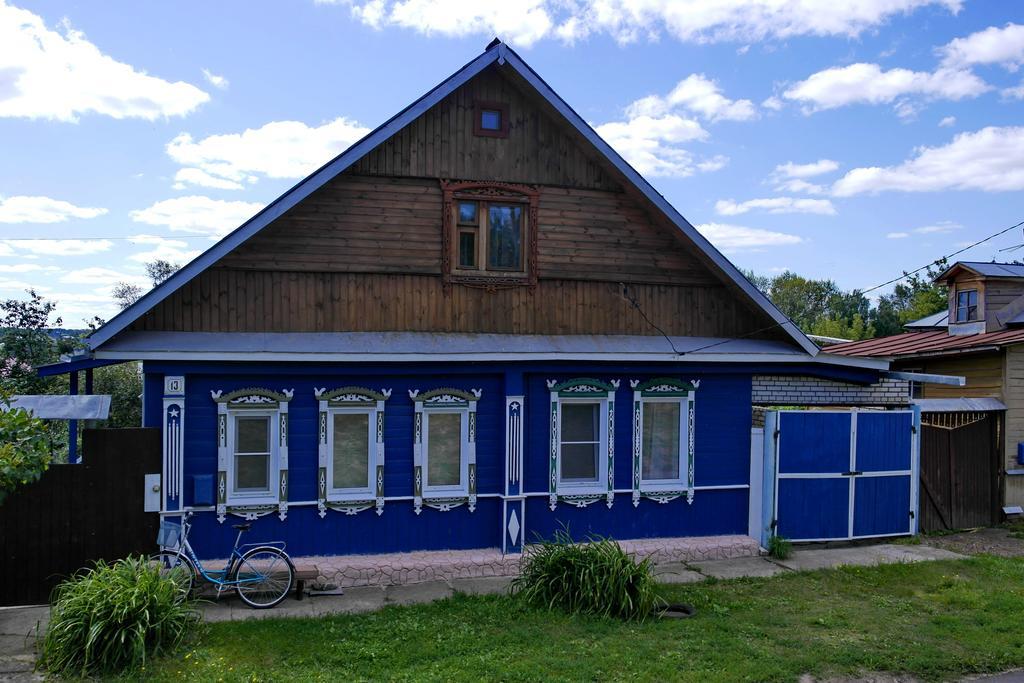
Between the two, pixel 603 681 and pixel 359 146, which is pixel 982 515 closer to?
pixel 603 681

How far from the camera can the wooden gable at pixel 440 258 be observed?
10.7 meters

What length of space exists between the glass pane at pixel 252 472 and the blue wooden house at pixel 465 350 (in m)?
0.03

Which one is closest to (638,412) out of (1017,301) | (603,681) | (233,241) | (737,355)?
(737,355)

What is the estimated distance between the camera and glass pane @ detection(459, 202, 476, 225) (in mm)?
11492

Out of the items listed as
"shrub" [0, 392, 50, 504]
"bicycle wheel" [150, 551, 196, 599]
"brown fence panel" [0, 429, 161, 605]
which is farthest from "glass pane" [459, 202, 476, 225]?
"shrub" [0, 392, 50, 504]

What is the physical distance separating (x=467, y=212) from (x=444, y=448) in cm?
337

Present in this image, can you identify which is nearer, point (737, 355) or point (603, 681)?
point (603, 681)

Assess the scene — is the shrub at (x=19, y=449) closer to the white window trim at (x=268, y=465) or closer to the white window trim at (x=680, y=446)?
the white window trim at (x=268, y=465)

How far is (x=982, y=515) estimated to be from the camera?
46.0ft

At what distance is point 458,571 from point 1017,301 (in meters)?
12.8

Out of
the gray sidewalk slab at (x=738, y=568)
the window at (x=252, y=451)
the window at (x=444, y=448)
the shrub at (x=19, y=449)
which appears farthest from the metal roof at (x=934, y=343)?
the shrub at (x=19, y=449)

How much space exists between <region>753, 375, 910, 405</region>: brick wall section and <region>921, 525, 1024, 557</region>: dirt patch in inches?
89.5

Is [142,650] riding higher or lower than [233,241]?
lower

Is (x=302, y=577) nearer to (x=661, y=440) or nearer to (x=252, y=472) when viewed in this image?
(x=252, y=472)
